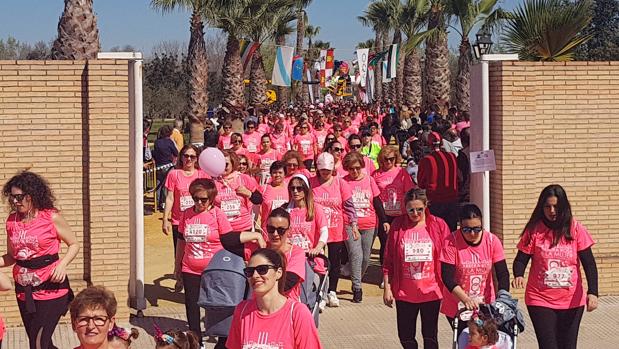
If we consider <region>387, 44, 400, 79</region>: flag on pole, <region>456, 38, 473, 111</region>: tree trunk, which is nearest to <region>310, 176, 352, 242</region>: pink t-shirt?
<region>456, 38, 473, 111</region>: tree trunk

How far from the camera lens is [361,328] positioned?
1024 centimetres

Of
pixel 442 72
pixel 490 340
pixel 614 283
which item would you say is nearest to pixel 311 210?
pixel 490 340

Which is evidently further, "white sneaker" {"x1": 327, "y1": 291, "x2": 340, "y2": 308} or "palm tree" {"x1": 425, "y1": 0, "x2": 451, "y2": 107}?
"palm tree" {"x1": 425, "y1": 0, "x2": 451, "y2": 107}

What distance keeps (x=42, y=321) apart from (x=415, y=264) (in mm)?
2957

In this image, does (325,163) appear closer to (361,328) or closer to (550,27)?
(361,328)

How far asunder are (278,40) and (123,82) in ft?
133

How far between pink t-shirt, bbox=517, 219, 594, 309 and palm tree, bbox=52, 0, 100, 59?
1235 cm

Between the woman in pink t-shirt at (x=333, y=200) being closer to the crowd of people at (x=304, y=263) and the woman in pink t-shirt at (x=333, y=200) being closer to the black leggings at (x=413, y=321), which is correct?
the crowd of people at (x=304, y=263)

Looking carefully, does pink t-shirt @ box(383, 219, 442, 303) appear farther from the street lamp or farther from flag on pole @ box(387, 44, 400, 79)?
flag on pole @ box(387, 44, 400, 79)

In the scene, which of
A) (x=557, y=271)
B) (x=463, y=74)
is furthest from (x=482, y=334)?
(x=463, y=74)

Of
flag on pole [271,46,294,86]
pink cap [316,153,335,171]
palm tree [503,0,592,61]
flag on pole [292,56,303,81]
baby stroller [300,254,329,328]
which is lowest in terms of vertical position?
baby stroller [300,254,329,328]

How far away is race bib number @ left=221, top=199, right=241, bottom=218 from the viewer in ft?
35.1

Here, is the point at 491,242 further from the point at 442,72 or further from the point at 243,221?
the point at 442,72

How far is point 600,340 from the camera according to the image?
31.9ft
